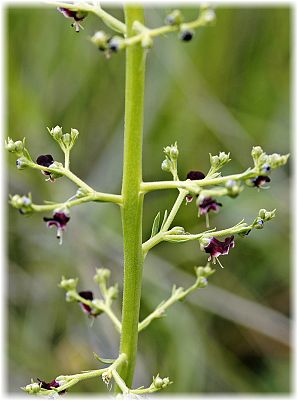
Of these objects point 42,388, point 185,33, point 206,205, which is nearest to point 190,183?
point 206,205

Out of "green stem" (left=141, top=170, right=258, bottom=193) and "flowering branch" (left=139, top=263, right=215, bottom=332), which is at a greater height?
"green stem" (left=141, top=170, right=258, bottom=193)

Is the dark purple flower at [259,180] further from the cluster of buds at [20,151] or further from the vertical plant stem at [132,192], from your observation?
the cluster of buds at [20,151]

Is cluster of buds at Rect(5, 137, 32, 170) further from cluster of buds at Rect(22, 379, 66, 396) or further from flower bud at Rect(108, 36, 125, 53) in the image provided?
cluster of buds at Rect(22, 379, 66, 396)

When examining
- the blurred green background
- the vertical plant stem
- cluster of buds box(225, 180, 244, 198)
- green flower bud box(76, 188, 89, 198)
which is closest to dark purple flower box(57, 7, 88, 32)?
the vertical plant stem

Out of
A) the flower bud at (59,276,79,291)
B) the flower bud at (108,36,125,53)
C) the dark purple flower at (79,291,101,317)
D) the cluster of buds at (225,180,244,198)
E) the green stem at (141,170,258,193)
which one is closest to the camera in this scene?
the flower bud at (108,36,125,53)

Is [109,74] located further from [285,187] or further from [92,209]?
[285,187]

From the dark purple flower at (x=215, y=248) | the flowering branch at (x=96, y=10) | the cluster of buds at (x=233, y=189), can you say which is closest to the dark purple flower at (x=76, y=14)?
the flowering branch at (x=96, y=10)
